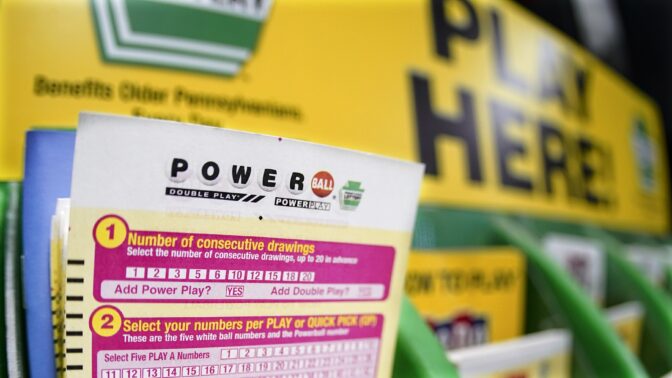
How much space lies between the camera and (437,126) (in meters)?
1.31

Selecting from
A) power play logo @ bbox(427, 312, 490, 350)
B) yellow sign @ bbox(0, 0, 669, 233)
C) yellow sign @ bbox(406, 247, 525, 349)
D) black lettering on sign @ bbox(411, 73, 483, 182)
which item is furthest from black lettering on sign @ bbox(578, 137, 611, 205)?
power play logo @ bbox(427, 312, 490, 350)

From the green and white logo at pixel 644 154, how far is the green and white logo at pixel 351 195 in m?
1.82

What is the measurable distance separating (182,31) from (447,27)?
2.08ft

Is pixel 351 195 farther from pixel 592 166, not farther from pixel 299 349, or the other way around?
pixel 592 166

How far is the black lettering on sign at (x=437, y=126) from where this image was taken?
1.28 metres

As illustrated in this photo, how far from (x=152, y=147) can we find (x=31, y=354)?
22cm

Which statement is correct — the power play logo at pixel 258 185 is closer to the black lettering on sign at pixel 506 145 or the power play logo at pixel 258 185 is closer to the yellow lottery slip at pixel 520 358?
the yellow lottery slip at pixel 520 358

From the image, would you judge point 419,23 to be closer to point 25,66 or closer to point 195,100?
point 195,100

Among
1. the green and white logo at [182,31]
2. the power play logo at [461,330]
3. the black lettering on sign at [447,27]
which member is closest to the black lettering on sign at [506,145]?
the black lettering on sign at [447,27]

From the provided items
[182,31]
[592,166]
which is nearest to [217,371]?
[182,31]

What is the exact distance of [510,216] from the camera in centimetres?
144

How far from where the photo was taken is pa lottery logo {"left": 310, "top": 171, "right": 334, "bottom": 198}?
55cm

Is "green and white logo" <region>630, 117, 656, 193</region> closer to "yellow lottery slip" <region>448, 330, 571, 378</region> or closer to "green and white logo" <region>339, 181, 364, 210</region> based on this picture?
"yellow lottery slip" <region>448, 330, 571, 378</region>

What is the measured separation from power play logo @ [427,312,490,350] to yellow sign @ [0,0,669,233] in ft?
0.80
